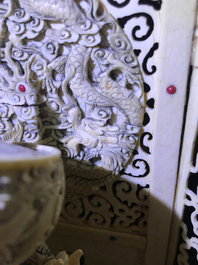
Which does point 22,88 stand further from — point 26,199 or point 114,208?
point 114,208

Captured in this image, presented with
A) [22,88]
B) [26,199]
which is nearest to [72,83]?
[22,88]

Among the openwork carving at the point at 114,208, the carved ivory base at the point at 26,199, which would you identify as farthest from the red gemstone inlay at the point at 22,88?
the openwork carving at the point at 114,208

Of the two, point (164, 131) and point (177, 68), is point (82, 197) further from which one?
point (177, 68)

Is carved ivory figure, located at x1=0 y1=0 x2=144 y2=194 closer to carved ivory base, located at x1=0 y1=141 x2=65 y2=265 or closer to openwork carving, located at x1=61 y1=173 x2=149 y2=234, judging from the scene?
openwork carving, located at x1=61 y1=173 x2=149 y2=234

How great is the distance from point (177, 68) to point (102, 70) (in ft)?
0.71

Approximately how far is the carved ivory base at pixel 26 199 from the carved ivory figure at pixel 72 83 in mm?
311

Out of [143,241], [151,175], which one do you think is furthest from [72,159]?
[143,241]

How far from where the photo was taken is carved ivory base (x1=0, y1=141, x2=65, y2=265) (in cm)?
30

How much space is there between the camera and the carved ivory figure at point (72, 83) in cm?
58

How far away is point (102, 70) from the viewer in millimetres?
A: 615

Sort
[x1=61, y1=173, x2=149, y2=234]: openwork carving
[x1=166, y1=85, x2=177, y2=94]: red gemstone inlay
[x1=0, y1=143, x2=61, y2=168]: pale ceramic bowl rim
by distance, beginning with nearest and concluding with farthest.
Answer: [x1=0, y1=143, x2=61, y2=168]: pale ceramic bowl rim, [x1=166, y1=85, x2=177, y2=94]: red gemstone inlay, [x1=61, y1=173, x2=149, y2=234]: openwork carving

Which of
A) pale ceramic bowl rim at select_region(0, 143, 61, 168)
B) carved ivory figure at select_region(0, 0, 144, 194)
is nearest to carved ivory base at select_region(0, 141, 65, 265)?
pale ceramic bowl rim at select_region(0, 143, 61, 168)

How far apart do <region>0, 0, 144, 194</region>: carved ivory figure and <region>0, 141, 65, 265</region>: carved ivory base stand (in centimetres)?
31

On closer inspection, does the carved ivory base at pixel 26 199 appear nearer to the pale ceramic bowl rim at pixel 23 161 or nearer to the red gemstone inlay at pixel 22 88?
the pale ceramic bowl rim at pixel 23 161
